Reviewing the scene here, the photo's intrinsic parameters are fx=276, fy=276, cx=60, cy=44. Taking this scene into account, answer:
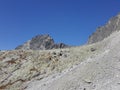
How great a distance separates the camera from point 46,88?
121 feet

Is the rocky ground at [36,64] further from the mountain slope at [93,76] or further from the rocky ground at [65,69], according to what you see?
the mountain slope at [93,76]

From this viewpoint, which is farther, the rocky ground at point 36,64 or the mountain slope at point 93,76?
the rocky ground at point 36,64

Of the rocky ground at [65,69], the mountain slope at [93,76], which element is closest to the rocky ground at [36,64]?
the rocky ground at [65,69]

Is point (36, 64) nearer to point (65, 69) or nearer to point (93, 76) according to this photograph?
point (65, 69)

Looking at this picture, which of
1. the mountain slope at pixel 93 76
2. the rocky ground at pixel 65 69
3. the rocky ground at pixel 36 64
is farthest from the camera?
the rocky ground at pixel 36 64

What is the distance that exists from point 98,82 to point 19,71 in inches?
752

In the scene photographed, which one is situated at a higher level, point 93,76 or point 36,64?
point 36,64

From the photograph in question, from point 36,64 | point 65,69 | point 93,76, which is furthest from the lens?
point 36,64

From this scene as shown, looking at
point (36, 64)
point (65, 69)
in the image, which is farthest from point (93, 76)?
point (36, 64)

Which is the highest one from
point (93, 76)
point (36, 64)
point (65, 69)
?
point (36, 64)

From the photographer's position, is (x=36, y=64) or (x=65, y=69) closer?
(x=65, y=69)

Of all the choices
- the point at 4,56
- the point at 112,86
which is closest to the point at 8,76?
the point at 4,56

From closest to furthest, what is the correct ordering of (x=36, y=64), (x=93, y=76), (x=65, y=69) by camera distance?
(x=93, y=76)
(x=65, y=69)
(x=36, y=64)

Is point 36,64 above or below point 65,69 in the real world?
above
